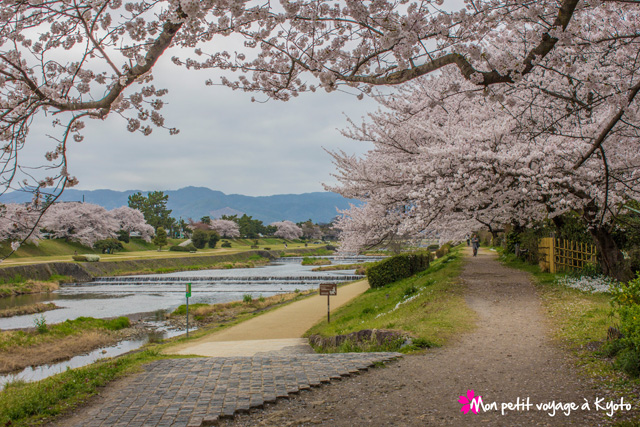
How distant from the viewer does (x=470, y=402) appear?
4.27 m

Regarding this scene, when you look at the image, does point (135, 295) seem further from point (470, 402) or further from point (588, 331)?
point (470, 402)

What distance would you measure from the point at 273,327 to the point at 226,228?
71.9 metres

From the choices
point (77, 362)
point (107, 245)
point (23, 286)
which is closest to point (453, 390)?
point (77, 362)

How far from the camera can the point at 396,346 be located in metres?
6.89

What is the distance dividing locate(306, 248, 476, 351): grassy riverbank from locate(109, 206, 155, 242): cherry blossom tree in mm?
56435

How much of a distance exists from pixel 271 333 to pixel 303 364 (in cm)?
701

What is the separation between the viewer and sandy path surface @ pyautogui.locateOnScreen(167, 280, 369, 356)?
11087 mm

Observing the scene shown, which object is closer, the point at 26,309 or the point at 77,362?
the point at 77,362

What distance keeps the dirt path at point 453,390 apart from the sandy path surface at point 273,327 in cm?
509

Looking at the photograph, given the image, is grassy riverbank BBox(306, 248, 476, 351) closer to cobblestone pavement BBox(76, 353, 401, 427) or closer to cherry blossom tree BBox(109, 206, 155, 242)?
cobblestone pavement BBox(76, 353, 401, 427)

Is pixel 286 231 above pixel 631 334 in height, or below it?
above

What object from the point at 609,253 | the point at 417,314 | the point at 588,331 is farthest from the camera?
the point at 609,253

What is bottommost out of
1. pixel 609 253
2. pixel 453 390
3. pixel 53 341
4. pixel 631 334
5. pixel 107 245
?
pixel 53 341

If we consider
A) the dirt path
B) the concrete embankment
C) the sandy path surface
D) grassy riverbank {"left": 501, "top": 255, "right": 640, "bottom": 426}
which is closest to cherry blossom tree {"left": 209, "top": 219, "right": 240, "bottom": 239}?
the concrete embankment
